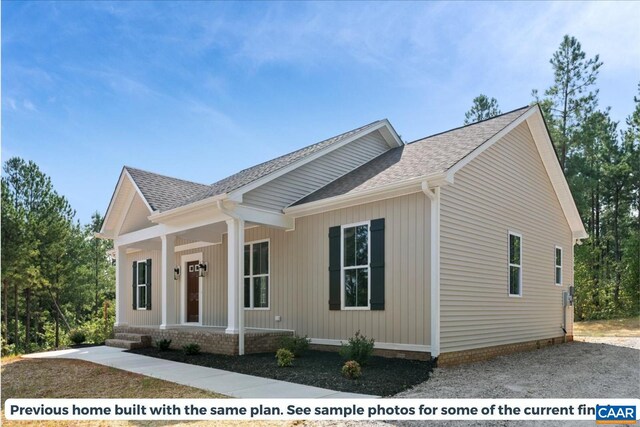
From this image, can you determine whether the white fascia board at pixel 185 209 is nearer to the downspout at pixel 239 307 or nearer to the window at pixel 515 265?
the downspout at pixel 239 307

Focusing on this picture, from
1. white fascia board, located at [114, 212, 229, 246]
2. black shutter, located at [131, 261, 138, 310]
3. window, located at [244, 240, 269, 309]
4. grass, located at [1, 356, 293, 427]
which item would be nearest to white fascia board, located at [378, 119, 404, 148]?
window, located at [244, 240, 269, 309]

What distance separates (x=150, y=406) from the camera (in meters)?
6.30

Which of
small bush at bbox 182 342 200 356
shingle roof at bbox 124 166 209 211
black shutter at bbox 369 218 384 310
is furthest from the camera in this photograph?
shingle roof at bbox 124 166 209 211

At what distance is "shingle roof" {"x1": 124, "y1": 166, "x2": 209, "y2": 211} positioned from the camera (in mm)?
13367

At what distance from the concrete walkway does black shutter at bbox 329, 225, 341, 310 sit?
2856 millimetres

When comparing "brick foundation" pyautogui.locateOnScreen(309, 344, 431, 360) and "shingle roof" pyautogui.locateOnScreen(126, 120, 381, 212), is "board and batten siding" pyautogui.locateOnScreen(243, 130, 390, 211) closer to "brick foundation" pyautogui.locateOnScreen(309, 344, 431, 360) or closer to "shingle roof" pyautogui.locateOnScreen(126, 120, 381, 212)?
"shingle roof" pyautogui.locateOnScreen(126, 120, 381, 212)

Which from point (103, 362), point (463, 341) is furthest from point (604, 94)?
point (103, 362)

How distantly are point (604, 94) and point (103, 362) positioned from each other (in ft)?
84.9

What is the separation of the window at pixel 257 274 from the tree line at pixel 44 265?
343 inches

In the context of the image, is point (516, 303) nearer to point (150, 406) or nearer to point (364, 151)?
point (364, 151)

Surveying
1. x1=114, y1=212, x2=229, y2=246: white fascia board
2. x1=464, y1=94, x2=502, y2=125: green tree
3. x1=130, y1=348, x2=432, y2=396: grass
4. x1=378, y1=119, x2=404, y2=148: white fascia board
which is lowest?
x1=130, y1=348, x2=432, y2=396: grass

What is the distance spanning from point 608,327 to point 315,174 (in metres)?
14.6

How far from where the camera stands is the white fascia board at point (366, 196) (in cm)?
873

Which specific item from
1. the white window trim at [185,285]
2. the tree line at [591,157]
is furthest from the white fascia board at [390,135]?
the tree line at [591,157]
